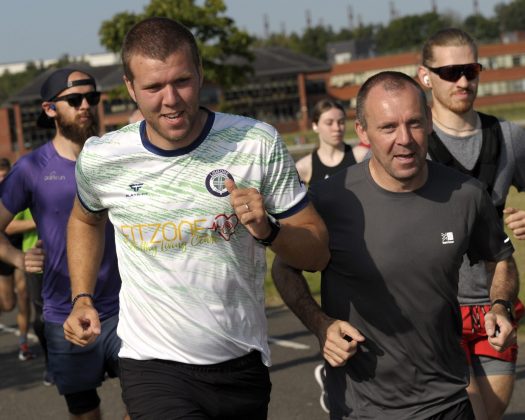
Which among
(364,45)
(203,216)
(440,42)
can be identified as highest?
(440,42)

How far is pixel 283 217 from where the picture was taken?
383 centimetres

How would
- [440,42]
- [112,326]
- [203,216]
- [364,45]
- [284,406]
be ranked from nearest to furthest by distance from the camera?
[203,216] < [440,42] < [112,326] < [284,406] < [364,45]

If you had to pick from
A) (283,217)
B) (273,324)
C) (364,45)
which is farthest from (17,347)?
(364,45)

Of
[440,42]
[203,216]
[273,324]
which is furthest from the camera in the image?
[273,324]

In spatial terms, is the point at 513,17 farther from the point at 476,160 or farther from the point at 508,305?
the point at 508,305

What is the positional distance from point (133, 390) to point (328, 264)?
904mm

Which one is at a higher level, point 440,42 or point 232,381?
point 440,42

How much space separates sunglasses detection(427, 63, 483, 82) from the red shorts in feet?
3.81

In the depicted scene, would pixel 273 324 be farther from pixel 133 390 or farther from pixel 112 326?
pixel 133 390

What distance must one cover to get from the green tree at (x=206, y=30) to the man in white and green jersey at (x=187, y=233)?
44246 millimetres

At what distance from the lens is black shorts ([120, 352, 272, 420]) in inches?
154

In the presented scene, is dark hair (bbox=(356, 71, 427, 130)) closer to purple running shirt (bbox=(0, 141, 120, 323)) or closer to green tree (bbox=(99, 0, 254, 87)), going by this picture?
purple running shirt (bbox=(0, 141, 120, 323))

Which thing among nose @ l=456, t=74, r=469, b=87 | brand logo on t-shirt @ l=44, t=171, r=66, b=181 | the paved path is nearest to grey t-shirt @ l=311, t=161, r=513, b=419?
nose @ l=456, t=74, r=469, b=87

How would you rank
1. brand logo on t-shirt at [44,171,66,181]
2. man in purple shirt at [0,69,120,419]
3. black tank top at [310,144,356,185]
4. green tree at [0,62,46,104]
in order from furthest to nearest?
green tree at [0,62,46,104] < black tank top at [310,144,356,185] < brand logo on t-shirt at [44,171,66,181] < man in purple shirt at [0,69,120,419]
